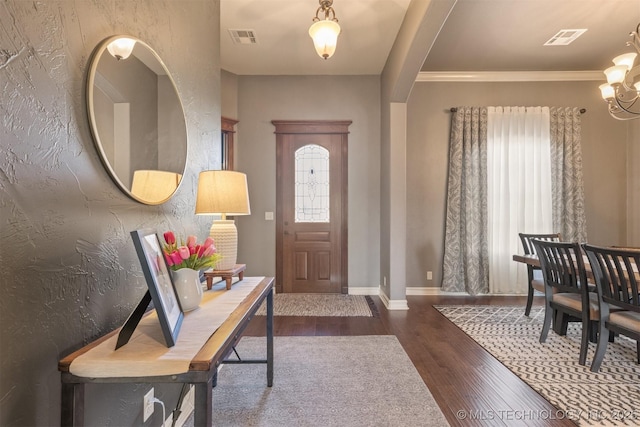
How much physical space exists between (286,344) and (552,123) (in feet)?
15.4

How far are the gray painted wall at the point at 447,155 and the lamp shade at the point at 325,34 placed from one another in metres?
2.39

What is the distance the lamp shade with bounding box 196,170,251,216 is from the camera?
5.54 feet

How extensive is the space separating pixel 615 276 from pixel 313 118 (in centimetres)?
371

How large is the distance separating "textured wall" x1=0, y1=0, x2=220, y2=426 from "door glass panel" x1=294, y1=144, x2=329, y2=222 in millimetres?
3246

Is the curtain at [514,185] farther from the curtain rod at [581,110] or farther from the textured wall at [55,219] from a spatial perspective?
the textured wall at [55,219]

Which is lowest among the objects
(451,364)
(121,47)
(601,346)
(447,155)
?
(451,364)

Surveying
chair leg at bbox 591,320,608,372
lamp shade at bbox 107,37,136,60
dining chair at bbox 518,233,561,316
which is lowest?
chair leg at bbox 591,320,608,372

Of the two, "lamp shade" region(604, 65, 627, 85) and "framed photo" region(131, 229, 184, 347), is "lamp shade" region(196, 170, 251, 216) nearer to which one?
"framed photo" region(131, 229, 184, 347)

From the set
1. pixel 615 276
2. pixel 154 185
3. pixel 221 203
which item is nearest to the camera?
pixel 154 185

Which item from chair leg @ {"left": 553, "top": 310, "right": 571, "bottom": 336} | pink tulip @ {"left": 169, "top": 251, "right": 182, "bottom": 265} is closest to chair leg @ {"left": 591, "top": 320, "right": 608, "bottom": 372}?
chair leg @ {"left": 553, "top": 310, "right": 571, "bottom": 336}

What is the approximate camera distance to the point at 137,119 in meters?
1.33

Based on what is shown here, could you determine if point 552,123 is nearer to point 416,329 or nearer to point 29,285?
→ point 416,329

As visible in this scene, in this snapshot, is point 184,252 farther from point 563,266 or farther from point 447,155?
point 447,155

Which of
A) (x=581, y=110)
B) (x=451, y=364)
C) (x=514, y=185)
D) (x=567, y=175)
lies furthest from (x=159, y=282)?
(x=581, y=110)
